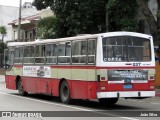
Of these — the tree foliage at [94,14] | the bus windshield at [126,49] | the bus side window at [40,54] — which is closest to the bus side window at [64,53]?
the bus side window at [40,54]

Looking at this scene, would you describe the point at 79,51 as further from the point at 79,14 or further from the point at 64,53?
the point at 79,14

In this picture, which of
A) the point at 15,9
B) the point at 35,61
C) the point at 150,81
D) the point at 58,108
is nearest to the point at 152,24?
the point at 35,61

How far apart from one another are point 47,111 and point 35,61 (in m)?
6.03

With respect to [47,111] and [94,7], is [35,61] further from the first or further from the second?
[94,7]

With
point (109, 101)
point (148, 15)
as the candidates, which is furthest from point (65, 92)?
point (148, 15)

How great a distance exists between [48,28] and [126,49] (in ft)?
68.8

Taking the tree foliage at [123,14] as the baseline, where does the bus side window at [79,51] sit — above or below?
below

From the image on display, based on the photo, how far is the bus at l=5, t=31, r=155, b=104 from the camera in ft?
51.6

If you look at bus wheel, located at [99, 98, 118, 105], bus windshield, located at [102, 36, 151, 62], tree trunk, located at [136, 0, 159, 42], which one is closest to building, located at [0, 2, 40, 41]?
tree trunk, located at [136, 0, 159, 42]

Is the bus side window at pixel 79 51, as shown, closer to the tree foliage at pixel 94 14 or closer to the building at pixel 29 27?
the tree foliage at pixel 94 14

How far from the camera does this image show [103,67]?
15.6 m

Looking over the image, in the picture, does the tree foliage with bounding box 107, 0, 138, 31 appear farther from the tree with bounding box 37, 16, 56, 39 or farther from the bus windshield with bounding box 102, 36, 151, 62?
the bus windshield with bounding box 102, 36, 151, 62

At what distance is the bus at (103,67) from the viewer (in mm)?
Answer: 15742

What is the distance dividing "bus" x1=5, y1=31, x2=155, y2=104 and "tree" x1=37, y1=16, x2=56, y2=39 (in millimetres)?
15960
